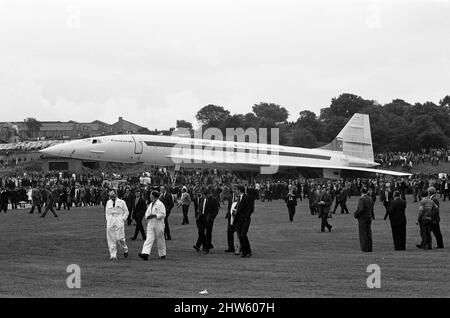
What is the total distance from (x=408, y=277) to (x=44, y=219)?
21364mm

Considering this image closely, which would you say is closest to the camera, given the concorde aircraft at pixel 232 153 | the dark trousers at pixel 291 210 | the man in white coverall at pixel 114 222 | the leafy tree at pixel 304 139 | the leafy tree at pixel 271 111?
the man in white coverall at pixel 114 222

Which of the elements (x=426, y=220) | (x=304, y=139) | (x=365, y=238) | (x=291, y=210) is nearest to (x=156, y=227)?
(x=365, y=238)

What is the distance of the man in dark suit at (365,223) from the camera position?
19.8 m

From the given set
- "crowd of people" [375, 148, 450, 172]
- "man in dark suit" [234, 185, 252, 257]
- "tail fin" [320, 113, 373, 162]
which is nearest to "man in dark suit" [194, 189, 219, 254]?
"man in dark suit" [234, 185, 252, 257]

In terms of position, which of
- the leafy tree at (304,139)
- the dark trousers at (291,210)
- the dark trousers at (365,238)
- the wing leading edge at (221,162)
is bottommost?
the dark trousers at (365,238)

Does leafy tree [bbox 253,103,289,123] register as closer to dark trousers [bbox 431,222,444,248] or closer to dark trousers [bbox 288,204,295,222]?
dark trousers [bbox 288,204,295,222]

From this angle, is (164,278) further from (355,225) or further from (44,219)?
(44,219)

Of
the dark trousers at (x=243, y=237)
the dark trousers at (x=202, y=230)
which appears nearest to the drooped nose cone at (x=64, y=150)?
the dark trousers at (x=202, y=230)

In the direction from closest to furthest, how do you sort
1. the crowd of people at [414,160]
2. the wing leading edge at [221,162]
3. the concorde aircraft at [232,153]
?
the concorde aircraft at [232,153]
the wing leading edge at [221,162]
the crowd of people at [414,160]

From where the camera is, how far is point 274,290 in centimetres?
1295

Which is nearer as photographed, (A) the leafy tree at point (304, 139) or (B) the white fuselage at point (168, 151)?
(B) the white fuselage at point (168, 151)

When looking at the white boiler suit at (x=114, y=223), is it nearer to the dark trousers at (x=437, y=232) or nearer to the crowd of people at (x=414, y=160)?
the dark trousers at (x=437, y=232)

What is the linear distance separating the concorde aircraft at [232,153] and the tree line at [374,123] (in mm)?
33575
